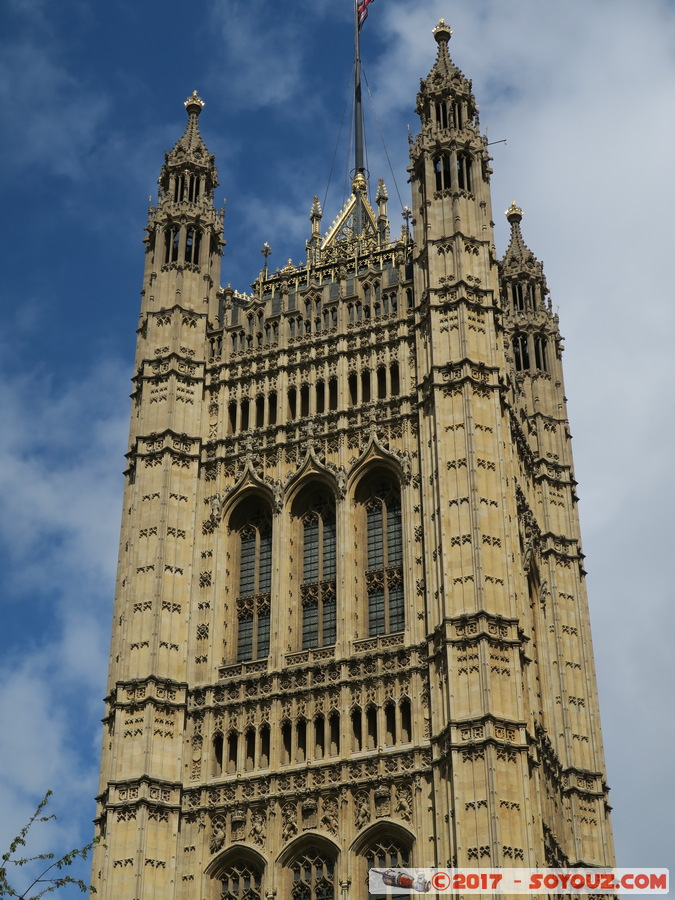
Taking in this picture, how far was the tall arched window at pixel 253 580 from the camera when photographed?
151ft

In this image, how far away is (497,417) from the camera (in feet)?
152

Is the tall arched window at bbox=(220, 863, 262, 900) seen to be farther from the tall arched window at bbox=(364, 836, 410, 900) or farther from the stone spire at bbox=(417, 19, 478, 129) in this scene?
the stone spire at bbox=(417, 19, 478, 129)

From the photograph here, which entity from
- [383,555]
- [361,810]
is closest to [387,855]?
[361,810]

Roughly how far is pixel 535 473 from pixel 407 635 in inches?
465

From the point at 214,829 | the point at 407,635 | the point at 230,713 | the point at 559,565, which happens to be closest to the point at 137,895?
the point at 214,829

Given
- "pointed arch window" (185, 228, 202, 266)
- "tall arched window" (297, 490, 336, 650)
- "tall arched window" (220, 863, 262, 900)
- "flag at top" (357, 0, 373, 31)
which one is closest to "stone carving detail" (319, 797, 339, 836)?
"tall arched window" (220, 863, 262, 900)

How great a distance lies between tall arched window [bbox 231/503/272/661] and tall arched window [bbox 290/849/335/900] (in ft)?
19.7

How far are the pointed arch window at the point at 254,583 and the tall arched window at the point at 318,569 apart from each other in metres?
1.00

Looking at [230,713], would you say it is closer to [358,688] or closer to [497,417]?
[358,688]

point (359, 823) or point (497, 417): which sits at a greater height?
point (497, 417)

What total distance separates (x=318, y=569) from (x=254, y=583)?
1856 millimetres

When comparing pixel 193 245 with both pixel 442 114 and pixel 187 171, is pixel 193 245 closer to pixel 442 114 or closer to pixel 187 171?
pixel 187 171

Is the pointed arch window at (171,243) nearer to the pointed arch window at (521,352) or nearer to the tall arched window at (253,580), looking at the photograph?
the tall arched window at (253,580)

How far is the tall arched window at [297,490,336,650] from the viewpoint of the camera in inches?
1786
